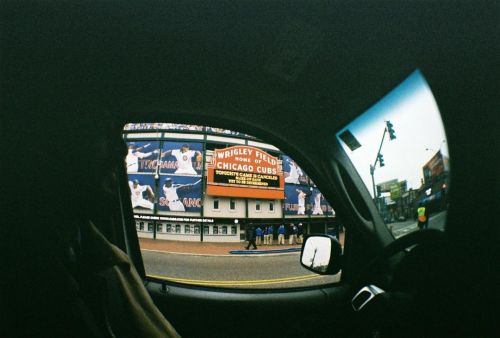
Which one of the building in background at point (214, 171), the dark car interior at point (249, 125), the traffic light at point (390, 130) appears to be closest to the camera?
the dark car interior at point (249, 125)

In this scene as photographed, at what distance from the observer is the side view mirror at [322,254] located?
1.55 meters

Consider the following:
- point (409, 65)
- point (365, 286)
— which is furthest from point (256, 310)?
point (409, 65)

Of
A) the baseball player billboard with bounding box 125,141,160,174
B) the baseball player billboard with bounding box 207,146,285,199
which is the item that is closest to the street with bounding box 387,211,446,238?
the baseball player billboard with bounding box 207,146,285,199

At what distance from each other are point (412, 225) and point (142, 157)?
2.14 meters

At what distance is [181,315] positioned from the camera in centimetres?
164

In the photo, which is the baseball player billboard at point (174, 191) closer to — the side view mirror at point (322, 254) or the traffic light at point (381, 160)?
the side view mirror at point (322, 254)

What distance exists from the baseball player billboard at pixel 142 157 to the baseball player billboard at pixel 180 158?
0.12 metres

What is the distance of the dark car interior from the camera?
0.92 metres

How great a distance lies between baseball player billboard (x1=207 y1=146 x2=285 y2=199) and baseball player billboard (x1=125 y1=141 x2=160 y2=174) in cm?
67

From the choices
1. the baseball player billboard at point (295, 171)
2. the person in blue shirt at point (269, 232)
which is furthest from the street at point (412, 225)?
the person in blue shirt at point (269, 232)

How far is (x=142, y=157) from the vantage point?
220cm

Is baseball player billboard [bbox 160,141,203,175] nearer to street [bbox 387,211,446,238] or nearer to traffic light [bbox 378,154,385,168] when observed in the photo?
traffic light [bbox 378,154,385,168]

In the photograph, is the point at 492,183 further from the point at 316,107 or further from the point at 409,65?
the point at 316,107

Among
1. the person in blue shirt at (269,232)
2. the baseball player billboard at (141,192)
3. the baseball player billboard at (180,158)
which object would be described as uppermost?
the baseball player billboard at (180,158)
